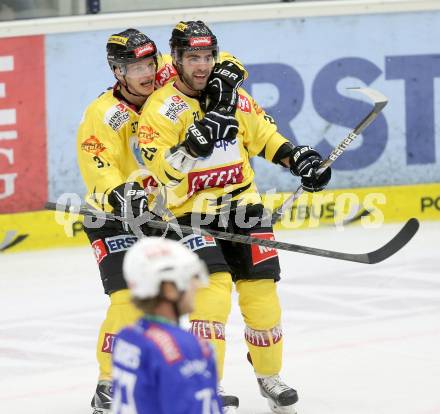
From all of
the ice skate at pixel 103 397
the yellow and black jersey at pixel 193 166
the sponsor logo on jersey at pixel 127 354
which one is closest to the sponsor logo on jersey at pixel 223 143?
the yellow and black jersey at pixel 193 166

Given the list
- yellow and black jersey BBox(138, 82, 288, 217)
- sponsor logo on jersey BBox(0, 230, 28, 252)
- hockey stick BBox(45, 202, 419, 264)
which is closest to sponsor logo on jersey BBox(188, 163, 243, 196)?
yellow and black jersey BBox(138, 82, 288, 217)

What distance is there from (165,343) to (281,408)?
216 centimetres

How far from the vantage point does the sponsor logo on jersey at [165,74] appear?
498cm

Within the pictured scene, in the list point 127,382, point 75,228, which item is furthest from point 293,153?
point 75,228

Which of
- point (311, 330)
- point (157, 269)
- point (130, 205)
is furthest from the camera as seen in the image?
point (311, 330)

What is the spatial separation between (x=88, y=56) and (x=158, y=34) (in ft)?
1.43

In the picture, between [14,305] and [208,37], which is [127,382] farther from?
[14,305]

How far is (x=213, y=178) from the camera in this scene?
15.5 ft

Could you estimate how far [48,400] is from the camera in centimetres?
511

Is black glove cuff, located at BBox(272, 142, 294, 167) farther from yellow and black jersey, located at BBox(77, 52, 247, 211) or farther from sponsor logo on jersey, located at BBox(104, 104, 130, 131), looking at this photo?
sponsor logo on jersey, located at BBox(104, 104, 130, 131)

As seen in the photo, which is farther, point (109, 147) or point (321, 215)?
point (321, 215)

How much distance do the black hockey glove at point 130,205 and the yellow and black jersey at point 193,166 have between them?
0.11 metres

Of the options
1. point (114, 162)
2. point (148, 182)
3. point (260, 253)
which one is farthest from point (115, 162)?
point (260, 253)

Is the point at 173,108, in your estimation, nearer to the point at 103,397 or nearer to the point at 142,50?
the point at 142,50
